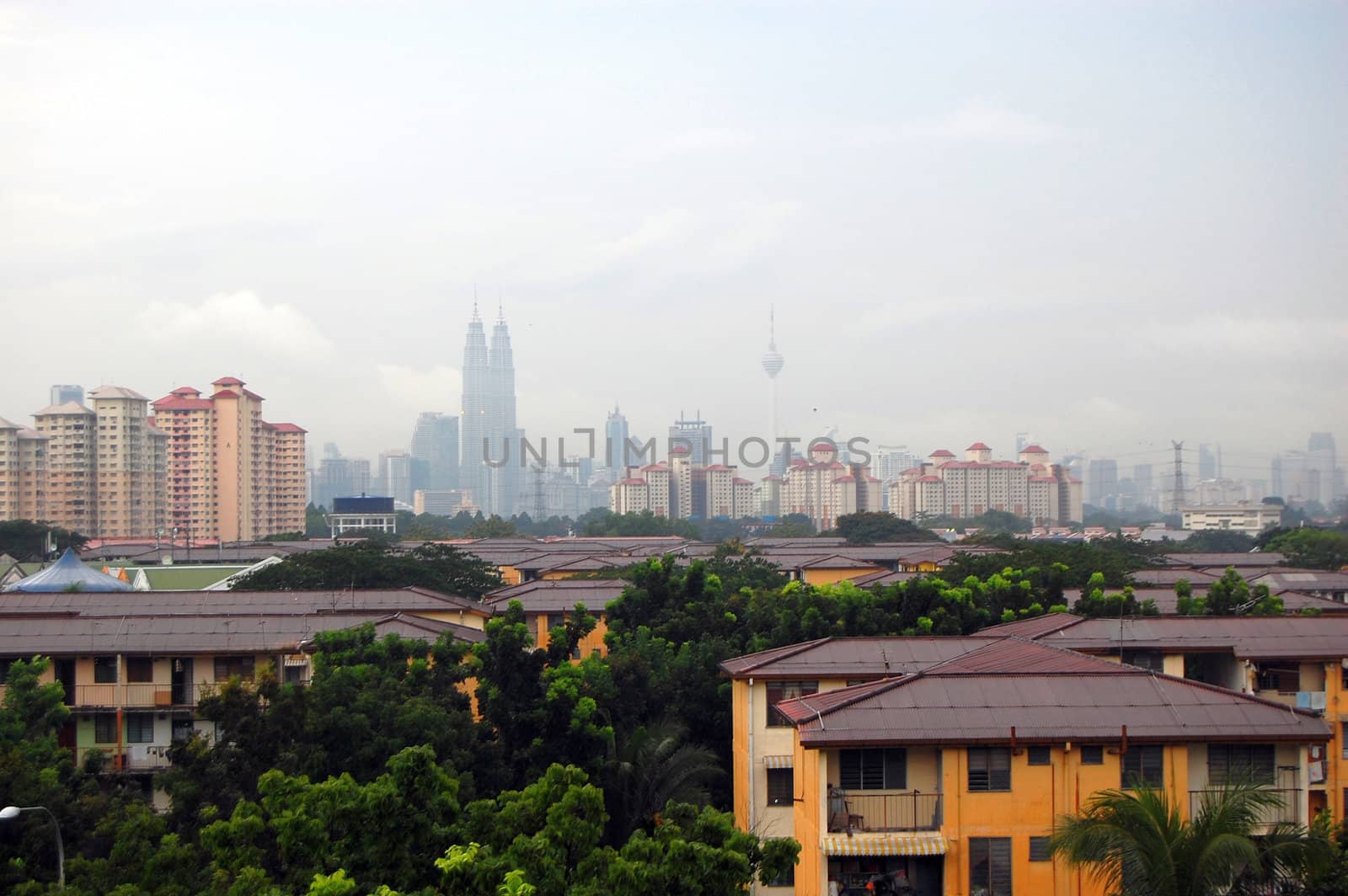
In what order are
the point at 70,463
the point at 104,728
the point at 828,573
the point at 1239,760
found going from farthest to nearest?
1. the point at 70,463
2. the point at 828,573
3. the point at 104,728
4. the point at 1239,760

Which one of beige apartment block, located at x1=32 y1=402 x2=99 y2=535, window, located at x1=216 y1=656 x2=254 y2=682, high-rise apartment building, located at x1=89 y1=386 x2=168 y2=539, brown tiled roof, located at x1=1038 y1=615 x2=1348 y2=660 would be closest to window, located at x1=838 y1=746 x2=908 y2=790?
brown tiled roof, located at x1=1038 y1=615 x2=1348 y2=660

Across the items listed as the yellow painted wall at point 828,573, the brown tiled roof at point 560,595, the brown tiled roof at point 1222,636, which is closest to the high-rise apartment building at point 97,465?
the yellow painted wall at point 828,573

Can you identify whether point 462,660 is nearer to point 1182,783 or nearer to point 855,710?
point 855,710

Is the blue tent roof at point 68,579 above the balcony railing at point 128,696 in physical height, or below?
above

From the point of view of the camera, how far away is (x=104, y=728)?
752 inches

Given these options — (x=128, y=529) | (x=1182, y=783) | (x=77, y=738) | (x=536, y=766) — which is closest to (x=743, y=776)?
(x=536, y=766)

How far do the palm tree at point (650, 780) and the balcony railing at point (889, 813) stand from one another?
4423 mm

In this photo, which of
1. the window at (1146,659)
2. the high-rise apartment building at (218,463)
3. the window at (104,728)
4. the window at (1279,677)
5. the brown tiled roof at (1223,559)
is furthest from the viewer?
the high-rise apartment building at (218,463)

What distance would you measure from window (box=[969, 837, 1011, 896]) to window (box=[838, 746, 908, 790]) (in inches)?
32.9

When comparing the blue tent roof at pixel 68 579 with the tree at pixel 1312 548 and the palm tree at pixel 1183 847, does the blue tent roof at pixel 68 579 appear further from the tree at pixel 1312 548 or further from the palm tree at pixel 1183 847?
the tree at pixel 1312 548

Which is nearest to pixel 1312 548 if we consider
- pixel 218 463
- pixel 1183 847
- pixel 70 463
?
pixel 1183 847

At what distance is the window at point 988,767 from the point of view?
1250 centimetres

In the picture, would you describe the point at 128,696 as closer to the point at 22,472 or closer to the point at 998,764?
the point at 998,764

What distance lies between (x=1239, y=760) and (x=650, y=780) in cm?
713
